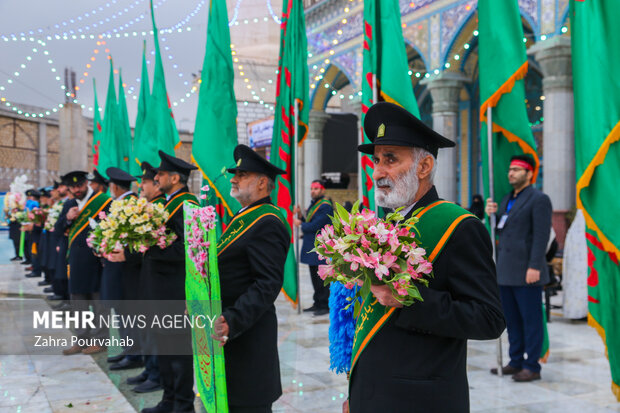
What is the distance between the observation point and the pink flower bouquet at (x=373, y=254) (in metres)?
1.67

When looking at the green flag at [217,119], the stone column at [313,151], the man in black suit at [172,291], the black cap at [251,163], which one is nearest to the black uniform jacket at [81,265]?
the green flag at [217,119]

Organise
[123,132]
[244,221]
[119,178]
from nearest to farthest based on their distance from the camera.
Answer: [244,221], [119,178], [123,132]

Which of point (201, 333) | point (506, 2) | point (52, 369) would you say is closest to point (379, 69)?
point (506, 2)

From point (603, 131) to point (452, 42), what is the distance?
10.2 metres

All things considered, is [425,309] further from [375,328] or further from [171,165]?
[171,165]

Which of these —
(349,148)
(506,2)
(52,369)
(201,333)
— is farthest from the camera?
(349,148)

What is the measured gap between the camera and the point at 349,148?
21.7 m

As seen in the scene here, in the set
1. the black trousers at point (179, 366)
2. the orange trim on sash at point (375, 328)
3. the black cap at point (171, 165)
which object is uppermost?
the black cap at point (171, 165)

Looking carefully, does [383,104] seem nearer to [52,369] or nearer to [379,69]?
[379,69]

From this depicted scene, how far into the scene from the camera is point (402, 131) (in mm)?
1979

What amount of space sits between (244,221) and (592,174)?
213 centimetres

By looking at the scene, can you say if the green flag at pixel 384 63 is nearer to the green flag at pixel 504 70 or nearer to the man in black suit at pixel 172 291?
Answer: the green flag at pixel 504 70

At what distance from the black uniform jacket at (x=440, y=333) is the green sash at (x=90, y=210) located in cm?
496

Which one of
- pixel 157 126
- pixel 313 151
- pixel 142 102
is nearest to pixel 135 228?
pixel 157 126
